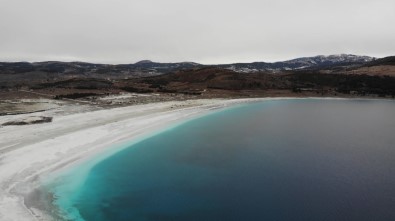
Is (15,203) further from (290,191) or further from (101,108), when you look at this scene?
(101,108)

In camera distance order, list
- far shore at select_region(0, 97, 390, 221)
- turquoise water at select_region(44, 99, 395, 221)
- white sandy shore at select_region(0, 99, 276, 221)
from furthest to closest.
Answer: white sandy shore at select_region(0, 99, 276, 221) < far shore at select_region(0, 97, 390, 221) < turquoise water at select_region(44, 99, 395, 221)

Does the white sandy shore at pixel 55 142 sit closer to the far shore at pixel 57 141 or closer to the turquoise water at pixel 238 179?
the far shore at pixel 57 141

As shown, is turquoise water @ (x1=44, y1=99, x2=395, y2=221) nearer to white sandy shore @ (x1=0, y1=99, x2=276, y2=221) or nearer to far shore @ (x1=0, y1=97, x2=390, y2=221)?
far shore @ (x1=0, y1=97, x2=390, y2=221)

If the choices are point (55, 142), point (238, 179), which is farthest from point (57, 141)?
point (238, 179)

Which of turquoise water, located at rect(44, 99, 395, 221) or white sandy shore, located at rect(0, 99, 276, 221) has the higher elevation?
white sandy shore, located at rect(0, 99, 276, 221)

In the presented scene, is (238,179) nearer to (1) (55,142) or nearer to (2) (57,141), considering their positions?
(1) (55,142)

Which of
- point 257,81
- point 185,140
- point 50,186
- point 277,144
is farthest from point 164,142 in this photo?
point 257,81

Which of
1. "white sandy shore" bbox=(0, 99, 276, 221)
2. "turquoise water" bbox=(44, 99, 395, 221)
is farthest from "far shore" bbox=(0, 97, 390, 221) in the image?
"turquoise water" bbox=(44, 99, 395, 221)
